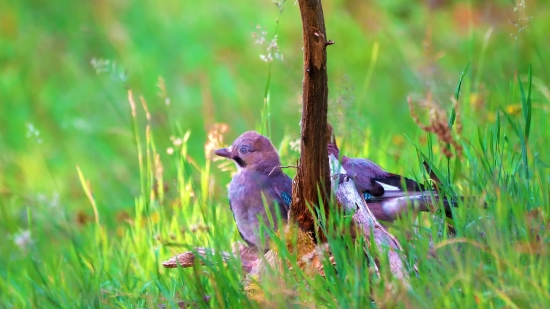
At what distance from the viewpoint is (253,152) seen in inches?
189

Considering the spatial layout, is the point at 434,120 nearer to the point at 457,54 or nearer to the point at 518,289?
the point at 518,289

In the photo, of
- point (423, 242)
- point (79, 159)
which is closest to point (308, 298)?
Answer: point (423, 242)

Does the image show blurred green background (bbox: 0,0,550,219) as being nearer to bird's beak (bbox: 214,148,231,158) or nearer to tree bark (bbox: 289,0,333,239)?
bird's beak (bbox: 214,148,231,158)

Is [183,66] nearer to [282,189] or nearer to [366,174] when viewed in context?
[282,189]

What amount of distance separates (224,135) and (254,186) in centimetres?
344

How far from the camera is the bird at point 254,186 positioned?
447cm

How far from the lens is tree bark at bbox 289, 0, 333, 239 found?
3.42 m

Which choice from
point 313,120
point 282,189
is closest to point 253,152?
point 282,189

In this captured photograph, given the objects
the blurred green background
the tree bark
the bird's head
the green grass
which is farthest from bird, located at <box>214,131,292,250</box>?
the blurred green background

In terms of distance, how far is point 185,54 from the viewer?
404 inches

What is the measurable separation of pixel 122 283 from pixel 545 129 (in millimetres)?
2547

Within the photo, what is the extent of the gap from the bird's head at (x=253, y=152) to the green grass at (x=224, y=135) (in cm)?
17

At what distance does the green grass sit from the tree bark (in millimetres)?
345

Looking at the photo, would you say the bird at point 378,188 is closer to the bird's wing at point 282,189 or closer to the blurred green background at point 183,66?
the bird's wing at point 282,189
